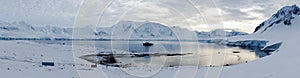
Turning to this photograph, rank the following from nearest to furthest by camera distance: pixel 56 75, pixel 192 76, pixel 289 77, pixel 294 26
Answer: pixel 289 77 < pixel 56 75 < pixel 192 76 < pixel 294 26

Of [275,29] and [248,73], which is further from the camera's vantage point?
[275,29]

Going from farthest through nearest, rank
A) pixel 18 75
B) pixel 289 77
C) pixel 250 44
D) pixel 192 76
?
pixel 250 44 < pixel 192 76 < pixel 18 75 < pixel 289 77

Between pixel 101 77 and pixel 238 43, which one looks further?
pixel 238 43

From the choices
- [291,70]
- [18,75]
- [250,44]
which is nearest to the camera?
[291,70]

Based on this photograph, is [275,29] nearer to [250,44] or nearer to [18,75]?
[250,44]

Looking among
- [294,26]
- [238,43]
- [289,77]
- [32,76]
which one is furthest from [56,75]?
[238,43]

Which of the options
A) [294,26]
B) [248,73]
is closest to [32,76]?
[248,73]

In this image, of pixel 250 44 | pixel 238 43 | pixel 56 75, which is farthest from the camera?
pixel 238 43

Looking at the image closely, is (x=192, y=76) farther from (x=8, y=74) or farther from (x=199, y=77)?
(x=8, y=74)
